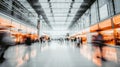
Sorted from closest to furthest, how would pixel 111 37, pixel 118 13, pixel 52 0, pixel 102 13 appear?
pixel 118 13, pixel 111 37, pixel 102 13, pixel 52 0

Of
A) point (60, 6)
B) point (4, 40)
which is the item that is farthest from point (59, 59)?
point (60, 6)

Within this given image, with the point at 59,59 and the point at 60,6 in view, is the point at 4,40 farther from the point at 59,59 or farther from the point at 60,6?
the point at 60,6

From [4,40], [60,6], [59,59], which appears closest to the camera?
[59,59]

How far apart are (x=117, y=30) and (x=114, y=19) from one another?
1.16m

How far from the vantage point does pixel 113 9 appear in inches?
506

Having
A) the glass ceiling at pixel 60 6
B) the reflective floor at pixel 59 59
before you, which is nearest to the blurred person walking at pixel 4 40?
the reflective floor at pixel 59 59

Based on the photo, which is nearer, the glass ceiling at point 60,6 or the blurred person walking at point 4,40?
the blurred person walking at point 4,40

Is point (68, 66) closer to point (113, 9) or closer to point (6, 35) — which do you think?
point (6, 35)

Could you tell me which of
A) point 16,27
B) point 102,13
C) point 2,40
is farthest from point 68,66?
point 16,27

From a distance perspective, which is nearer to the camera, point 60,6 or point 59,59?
point 59,59

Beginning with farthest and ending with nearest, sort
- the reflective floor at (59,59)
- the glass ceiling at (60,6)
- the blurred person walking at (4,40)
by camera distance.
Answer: the glass ceiling at (60,6), the blurred person walking at (4,40), the reflective floor at (59,59)

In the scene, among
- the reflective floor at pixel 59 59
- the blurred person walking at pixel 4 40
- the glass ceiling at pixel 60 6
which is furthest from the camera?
the glass ceiling at pixel 60 6

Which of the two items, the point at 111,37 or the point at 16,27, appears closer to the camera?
the point at 111,37

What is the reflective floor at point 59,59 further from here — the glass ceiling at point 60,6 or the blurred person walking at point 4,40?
the glass ceiling at point 60,6
